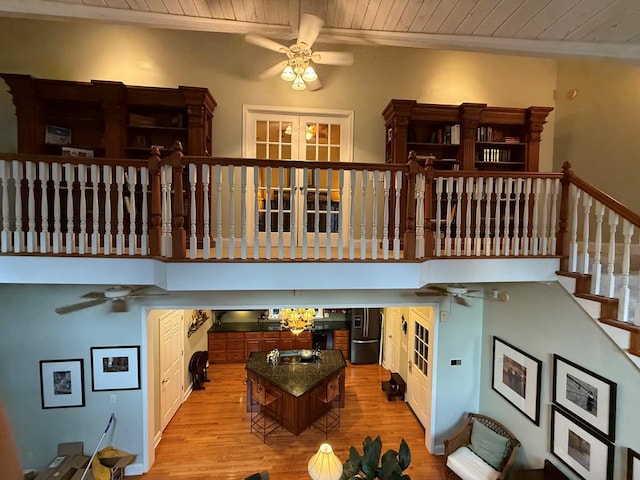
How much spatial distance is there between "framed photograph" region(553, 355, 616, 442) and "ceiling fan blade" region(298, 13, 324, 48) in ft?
10.9

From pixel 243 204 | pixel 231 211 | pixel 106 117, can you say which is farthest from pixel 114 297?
pixel 106 117

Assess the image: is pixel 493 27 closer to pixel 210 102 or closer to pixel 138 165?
pixel 138 165

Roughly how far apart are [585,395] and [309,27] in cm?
357

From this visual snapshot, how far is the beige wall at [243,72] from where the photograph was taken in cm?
405

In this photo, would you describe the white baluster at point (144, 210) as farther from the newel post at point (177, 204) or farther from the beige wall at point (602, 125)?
the beige wall at point (602, 125)

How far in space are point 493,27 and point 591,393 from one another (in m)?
2.89

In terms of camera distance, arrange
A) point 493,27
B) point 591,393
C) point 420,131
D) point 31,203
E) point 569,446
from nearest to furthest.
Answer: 1. point 493,27
2. point 31,203
3. point 591,393
4. point 569,446
5. point 420,131

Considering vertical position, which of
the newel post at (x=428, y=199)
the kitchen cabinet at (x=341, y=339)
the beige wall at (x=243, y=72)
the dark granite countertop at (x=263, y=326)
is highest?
the beige wall at (x=243, y=72)

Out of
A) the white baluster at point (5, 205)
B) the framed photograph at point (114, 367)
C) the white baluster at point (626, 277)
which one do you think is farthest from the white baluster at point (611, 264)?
the framed photograph at point (114, 367)

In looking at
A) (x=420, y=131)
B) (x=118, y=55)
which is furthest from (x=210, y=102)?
(x=420, y=131)

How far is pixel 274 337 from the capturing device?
809 cm

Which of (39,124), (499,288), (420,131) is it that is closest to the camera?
(39,124)

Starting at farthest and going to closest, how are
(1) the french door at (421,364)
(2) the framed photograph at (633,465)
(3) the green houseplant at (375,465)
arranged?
(1) the french door at (421,364), (2) the framed photograph at (633,465), (3) the green houseplant at (375,465)

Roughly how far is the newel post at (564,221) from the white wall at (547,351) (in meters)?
0.27
